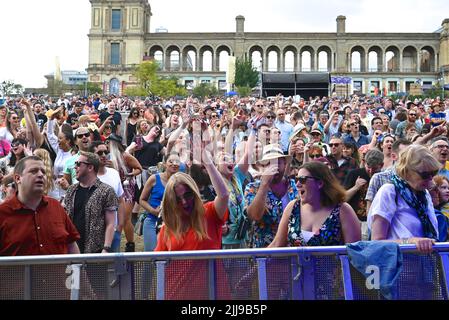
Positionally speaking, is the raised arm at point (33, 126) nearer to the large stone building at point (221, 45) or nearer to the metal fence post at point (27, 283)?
the metal fence post at point (27, 283)

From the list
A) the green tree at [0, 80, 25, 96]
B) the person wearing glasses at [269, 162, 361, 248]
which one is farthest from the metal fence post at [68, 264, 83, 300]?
the green tree at [0, 80, 25, 96]

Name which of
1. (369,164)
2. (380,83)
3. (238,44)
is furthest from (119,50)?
(369,164)

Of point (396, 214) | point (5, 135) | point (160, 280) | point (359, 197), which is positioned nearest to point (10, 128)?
point (5, 135)

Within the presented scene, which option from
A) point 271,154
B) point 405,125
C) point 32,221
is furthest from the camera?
point 405,125

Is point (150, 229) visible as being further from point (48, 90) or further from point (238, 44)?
point (238, 44)

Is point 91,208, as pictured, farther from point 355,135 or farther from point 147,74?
point 147,74

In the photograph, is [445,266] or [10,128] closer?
[445,266]

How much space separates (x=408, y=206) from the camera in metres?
4.30

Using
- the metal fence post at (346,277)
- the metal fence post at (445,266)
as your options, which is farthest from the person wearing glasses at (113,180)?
the metal fence post at (445,266)

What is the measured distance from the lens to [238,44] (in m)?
80.6

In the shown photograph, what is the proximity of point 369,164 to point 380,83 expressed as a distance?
7460 cm

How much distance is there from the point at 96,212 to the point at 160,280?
6.77 feet

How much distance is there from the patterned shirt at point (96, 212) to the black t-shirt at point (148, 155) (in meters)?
3.47
